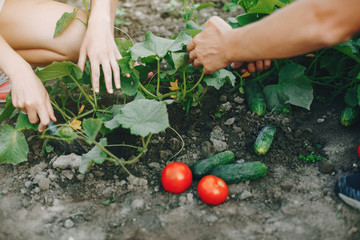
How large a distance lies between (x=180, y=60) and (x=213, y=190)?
0.88 m

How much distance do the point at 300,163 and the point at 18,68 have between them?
190cm

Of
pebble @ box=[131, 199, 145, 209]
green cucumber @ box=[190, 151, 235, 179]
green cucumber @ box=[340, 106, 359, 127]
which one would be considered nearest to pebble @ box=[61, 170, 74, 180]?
pebble @ box=[131, 199, 145, 209]

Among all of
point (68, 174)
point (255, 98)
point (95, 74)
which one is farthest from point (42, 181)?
point (255, 98)

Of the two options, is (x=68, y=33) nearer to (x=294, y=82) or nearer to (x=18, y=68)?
(x=18, y=68)

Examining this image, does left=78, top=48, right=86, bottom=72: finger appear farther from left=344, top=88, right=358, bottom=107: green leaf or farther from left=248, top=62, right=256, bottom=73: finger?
left=344, top=88, right=358, bottom=107: green leaf

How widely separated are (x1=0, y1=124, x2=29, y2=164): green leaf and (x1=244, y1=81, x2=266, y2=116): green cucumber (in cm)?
162

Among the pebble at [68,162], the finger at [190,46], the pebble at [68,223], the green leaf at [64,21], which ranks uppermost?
the green leaf at [64,21]

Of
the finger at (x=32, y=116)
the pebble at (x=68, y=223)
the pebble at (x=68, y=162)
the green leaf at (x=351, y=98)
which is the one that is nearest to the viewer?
the pebble at (x=68, y=223)

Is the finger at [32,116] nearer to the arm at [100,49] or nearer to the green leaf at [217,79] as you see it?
the arm at [100,49]

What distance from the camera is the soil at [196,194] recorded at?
6.19ft

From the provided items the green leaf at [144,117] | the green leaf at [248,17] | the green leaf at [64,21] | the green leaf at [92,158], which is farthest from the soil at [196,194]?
the green leaf at [64,21]

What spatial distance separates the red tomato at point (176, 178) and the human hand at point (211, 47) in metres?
0.66

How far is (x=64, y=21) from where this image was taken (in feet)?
7.73

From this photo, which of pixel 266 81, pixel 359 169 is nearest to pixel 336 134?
pixel 359 169
